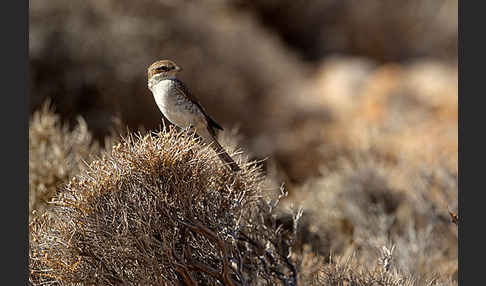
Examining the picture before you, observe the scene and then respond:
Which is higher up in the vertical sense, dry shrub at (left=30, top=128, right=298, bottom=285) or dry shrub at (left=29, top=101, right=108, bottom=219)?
dry shrub at (left=30, top=128, right=298, bottom=285)

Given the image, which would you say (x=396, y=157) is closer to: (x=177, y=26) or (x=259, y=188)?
(x=177, y=26)

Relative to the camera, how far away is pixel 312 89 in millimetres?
18516

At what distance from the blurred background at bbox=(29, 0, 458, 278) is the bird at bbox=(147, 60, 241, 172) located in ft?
4.13

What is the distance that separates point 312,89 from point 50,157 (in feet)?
37.9

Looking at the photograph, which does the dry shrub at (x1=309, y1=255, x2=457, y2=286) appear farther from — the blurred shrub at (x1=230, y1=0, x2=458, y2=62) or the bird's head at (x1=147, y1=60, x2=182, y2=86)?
the blurred shrub at (x1=230, y1=0, x2=458, y2=62)

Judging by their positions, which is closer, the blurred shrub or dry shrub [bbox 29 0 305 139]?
dry shrub [bbox 29 0 305 139]

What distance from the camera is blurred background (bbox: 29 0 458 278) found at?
9625 mm

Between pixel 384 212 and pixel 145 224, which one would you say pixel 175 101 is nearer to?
pixel 145 224

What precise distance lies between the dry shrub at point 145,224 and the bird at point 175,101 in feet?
2.39

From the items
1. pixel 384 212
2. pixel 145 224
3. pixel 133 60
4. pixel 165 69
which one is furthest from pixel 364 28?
pixel 145 224

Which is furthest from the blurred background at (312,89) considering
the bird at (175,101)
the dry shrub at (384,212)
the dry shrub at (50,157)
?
the bird at (175,101)

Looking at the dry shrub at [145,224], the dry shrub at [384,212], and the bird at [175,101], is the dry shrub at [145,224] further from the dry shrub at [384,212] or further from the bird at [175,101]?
the dry shrub at [384,212]

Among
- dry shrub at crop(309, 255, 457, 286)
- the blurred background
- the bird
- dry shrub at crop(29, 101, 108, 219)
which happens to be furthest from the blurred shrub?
dry shrub at crop(309, 255, 457, 286)

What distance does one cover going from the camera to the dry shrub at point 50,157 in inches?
288
